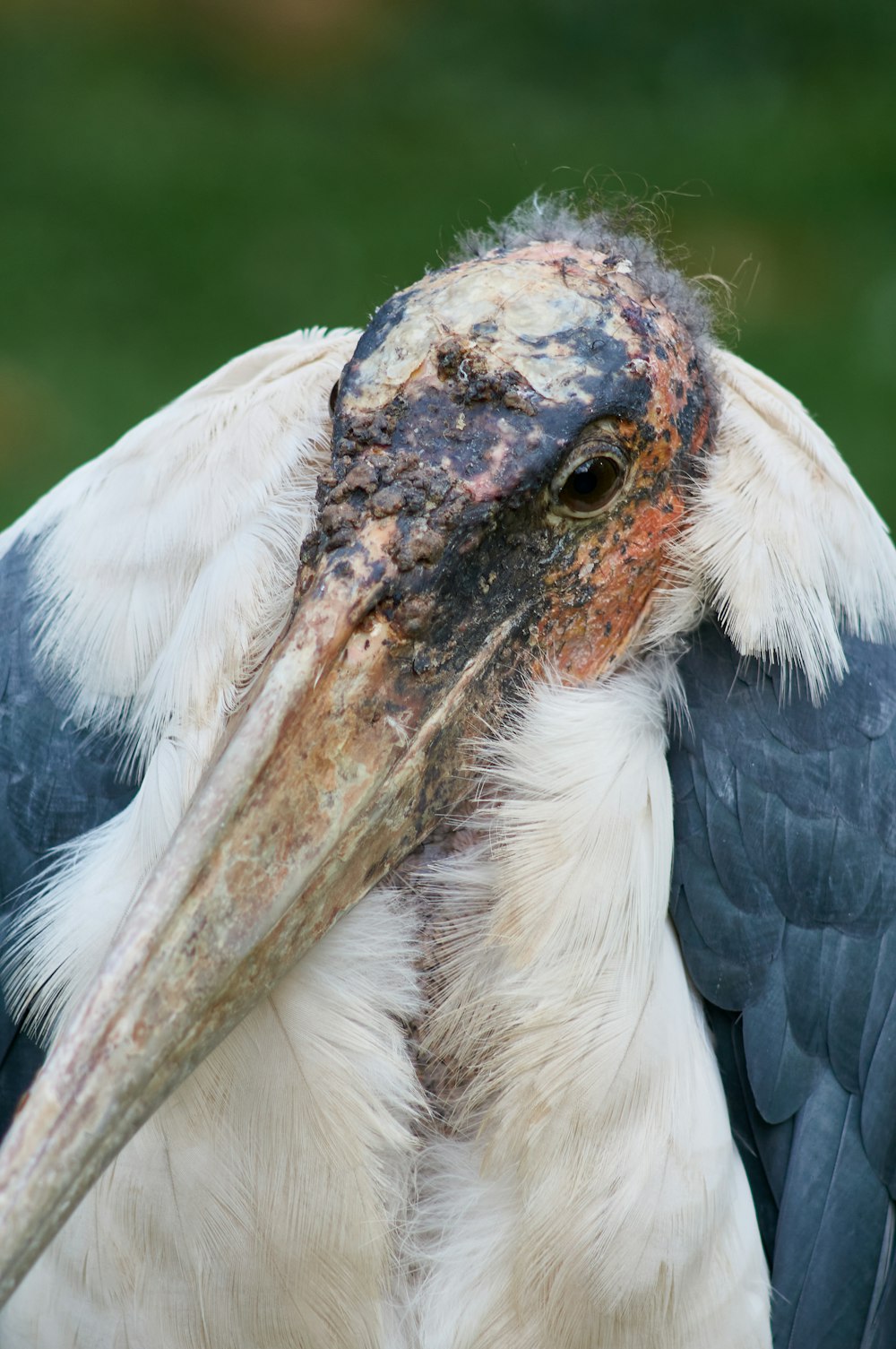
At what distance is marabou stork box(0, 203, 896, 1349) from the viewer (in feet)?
7.47

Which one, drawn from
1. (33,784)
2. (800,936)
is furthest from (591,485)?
(33,784)

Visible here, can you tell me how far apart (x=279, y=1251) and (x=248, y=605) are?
2.92 ft

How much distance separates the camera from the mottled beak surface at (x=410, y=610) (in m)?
2.02

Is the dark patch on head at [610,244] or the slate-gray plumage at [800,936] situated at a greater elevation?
the dark patch on head at [610,244]

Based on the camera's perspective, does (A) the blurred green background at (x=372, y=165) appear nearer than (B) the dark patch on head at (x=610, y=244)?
No

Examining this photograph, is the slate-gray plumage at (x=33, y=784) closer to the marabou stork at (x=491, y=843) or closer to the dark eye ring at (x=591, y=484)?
the marabou stork at (x=491, y=843)

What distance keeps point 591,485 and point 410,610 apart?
352 millimetres

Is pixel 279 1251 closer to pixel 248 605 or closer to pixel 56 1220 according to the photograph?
pixel 56 1220

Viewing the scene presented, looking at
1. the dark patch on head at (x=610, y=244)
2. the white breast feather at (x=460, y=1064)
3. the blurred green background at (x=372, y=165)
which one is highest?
the blurred green background at (x=372, y=165)

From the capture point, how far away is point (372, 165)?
9.31 metres

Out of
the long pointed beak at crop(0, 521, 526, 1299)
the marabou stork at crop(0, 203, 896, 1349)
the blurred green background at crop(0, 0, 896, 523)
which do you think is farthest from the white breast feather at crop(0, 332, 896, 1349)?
the blurred green background at crop(0, 0, 896, 523)

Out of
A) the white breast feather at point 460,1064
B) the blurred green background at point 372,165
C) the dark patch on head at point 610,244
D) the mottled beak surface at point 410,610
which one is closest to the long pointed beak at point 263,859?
the mottled beak surface at point 410,610

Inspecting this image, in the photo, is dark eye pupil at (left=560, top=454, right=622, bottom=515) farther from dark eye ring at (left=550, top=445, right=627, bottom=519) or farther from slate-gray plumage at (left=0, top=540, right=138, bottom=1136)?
slate-gray plumage at (left=0, top=540, right=138, bottom=1136)

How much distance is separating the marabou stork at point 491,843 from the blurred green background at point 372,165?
4.62m
